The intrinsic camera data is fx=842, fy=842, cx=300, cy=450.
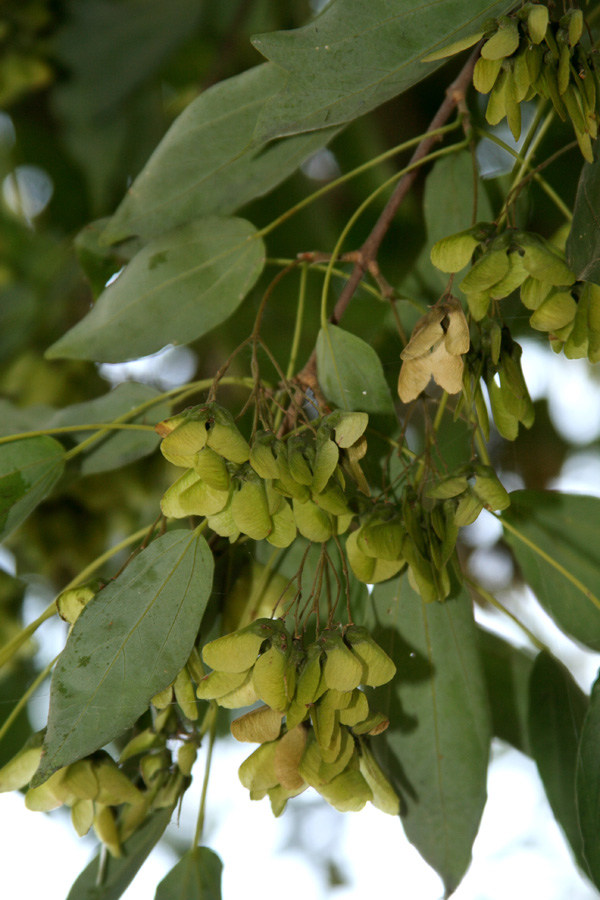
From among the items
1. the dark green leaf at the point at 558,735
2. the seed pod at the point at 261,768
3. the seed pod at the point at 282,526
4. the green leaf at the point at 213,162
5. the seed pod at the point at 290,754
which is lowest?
the dark green leaf at the point at 558,735

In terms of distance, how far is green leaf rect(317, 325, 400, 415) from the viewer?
0.78m

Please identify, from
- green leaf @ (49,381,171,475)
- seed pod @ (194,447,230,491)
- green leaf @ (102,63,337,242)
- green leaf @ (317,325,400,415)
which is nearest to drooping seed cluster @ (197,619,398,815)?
seed pod @ (194,447,230,491)

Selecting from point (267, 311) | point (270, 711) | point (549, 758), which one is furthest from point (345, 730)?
point (267, 311)

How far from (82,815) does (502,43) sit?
28.4 inches

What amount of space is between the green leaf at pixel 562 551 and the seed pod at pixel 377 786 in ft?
1.12

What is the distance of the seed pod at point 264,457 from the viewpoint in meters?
0.63

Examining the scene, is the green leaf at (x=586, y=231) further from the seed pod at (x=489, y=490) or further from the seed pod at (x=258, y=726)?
the seed pod at (x=258, y=726)

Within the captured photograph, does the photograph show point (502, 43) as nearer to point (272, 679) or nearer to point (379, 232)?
point (379, 232)

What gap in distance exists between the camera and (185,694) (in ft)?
2.27

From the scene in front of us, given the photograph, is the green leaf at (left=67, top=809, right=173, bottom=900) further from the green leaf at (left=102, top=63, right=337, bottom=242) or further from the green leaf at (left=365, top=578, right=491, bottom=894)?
the green leaf at (left=102, top=63, right=337, bottom=242)

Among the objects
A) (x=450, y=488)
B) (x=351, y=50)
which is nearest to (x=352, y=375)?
(x=450, y=488)

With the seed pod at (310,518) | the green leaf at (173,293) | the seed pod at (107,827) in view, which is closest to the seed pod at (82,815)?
the seed pod at (107,827)

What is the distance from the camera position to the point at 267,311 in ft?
4.65

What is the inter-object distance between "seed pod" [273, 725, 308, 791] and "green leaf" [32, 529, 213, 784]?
0.10 meters
